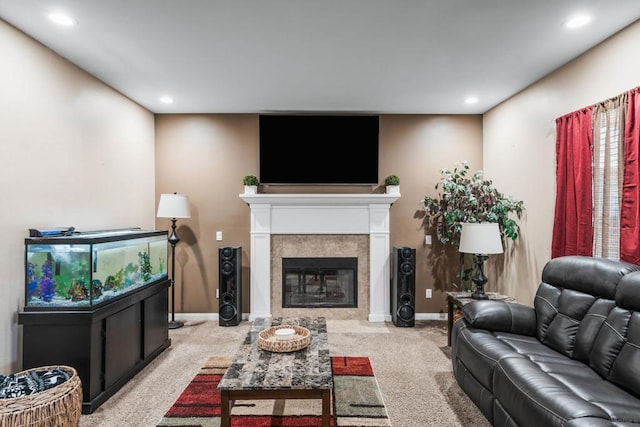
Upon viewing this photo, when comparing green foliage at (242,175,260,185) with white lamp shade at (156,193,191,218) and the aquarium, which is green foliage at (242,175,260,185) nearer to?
white lamp shade at (156,193,191,218)

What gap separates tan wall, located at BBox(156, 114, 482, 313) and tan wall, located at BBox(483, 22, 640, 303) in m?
0.64

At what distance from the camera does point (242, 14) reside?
252 centimetres

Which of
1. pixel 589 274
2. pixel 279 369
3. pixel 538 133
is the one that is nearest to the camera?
pixel 279 369

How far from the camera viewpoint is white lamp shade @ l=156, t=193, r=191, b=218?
14.6 feet

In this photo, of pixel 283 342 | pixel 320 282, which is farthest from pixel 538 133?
pixel 283 342

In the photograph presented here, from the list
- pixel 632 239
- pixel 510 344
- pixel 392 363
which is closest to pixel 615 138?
pixel 632 239

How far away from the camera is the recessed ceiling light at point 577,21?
2553 mm

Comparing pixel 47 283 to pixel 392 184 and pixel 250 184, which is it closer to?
pixel 250 184

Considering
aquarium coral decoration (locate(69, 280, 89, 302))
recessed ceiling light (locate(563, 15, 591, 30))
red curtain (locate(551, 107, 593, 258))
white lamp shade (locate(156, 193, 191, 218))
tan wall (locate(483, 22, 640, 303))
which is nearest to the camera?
recessed ceiling light (locate(563, 15, 591, 30))

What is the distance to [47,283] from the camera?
265cm

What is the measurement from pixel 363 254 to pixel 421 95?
6.90ft

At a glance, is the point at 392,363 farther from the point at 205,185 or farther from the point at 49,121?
the point at 49,121

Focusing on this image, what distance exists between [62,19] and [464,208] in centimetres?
415

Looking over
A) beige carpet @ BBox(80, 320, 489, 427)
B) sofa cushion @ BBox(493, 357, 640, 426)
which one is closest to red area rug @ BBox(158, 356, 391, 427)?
beige carpet @ BBox(80, 320, 489, 427)
